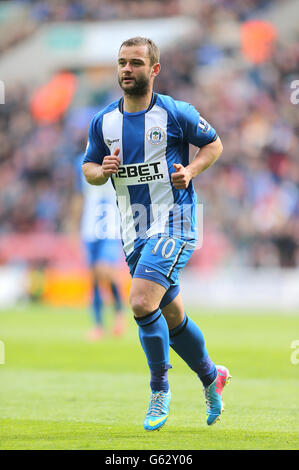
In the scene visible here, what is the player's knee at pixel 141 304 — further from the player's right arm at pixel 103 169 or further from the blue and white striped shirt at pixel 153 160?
the player's right arm at pixel 103 169

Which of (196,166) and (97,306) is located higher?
(97,306)

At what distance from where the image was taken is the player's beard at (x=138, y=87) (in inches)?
190

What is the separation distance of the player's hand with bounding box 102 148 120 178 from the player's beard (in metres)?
0.39

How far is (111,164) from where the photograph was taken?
4711 millimetres

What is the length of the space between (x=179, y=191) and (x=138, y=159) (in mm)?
311

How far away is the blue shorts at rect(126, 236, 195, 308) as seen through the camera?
4.71m

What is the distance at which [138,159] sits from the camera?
16.1ft

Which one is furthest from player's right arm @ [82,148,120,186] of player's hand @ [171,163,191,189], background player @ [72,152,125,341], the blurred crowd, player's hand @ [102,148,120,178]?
the blurred crowd

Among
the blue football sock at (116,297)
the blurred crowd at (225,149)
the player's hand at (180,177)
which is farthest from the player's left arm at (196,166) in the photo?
the blurred crowd at (225,149)

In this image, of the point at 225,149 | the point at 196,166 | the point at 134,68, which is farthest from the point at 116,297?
the point at 225,149

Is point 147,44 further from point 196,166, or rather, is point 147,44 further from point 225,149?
point 225,149

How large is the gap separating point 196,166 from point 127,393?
217cm

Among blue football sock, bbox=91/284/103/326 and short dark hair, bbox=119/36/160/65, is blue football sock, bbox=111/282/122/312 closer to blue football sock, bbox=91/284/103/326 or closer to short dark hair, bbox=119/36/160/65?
blue football sock, bbox=91/284/103/326

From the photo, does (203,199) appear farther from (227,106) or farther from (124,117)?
(124,117)
